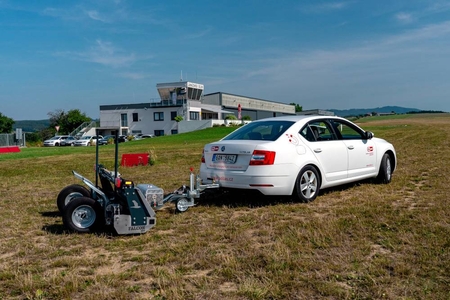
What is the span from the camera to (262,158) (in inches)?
263

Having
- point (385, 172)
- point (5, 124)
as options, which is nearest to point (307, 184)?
point (385, 172)

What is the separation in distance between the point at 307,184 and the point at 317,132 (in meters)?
1.13

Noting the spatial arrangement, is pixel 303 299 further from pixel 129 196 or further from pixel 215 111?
pixel 215 111

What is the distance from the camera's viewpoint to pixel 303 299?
3.30m

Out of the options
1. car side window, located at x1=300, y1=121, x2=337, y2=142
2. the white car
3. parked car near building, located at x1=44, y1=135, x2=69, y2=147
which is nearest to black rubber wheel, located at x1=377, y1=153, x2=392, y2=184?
the white car

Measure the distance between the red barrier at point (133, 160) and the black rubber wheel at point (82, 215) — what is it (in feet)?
32.1

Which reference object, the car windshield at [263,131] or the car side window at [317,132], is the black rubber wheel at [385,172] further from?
the car windshield at [263,131]

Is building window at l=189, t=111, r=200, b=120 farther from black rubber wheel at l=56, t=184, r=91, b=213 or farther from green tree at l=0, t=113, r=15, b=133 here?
black rubber wheel at l=56, t=184, r=91, b=213

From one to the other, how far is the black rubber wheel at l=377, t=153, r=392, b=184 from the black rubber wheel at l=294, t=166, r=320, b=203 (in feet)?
7.26

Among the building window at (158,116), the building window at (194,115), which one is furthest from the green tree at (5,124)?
the building window at (194,115)

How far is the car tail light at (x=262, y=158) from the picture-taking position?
21.9ft

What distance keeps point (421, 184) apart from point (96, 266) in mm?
6612

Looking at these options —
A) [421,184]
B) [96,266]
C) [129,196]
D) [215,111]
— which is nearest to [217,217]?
[129,196]

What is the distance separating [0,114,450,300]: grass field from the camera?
11.6ft
